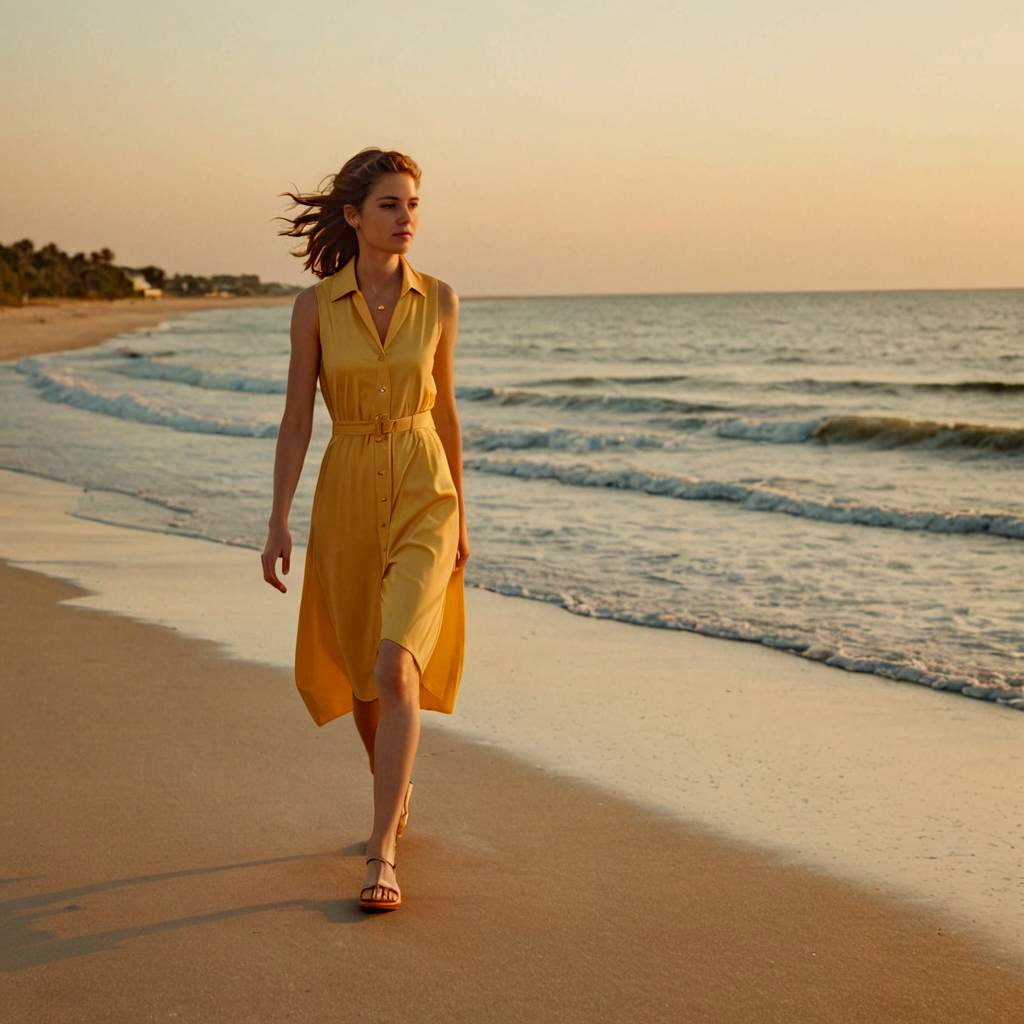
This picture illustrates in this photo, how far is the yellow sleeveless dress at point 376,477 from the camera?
3.76m

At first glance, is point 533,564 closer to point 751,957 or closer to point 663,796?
point 663,796

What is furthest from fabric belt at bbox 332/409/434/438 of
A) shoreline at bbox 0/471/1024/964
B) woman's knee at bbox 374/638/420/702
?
shoreline at bbox 0/471/1024/964

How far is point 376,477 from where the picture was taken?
12.4 feet

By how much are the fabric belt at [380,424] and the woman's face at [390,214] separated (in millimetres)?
464

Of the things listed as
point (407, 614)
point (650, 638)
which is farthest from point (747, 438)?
point (407, 614)

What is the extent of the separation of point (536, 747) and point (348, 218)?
2.13 meters

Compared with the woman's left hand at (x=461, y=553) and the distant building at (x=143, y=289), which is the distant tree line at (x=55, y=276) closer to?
Result: the distant building at (x=143, y=289)

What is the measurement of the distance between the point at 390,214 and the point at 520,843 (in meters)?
1.86

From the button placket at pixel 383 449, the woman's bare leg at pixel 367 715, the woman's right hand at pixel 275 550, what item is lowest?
the woman's bare leg at pixel 367 715

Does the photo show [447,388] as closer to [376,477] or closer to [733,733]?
[376,477]

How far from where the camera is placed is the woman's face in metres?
3.78

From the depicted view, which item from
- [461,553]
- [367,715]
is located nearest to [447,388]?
[461,553]

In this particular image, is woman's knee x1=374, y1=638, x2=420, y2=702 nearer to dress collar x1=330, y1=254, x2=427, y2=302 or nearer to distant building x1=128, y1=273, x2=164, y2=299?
dress collar x1=330, y1=254, x2=427, y2=302

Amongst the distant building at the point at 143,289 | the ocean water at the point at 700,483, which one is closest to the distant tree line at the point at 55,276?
the distant building at the point at 143,289
